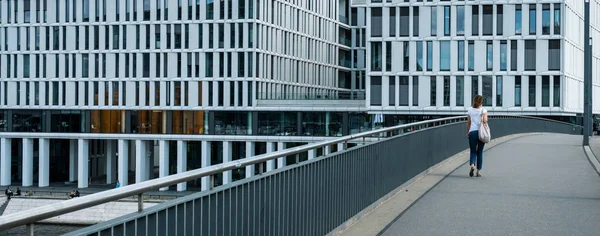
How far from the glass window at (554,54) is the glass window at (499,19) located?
3.63 meters

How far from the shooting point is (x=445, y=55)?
198ft

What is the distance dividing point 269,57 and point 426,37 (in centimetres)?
1595

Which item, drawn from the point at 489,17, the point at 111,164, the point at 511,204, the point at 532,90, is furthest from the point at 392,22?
the point at 511,204

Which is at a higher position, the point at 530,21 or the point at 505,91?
the point at 530,21

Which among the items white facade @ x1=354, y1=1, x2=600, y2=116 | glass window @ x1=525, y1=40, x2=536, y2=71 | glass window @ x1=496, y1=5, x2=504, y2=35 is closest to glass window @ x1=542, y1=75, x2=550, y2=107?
white facade @ x1=354, y1=1, x2=600, y2=116

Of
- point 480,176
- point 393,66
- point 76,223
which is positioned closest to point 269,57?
point 393,66

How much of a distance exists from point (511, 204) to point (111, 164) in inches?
2508

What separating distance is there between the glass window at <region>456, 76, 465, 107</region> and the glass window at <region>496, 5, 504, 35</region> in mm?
4320

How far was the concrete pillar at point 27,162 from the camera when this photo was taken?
69.5 meters

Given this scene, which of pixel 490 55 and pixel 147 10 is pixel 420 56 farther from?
pixel 147 10

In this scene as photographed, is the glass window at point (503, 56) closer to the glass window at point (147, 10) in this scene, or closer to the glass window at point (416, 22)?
the glass window at point (416, 22)

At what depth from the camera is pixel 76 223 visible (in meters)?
3.88

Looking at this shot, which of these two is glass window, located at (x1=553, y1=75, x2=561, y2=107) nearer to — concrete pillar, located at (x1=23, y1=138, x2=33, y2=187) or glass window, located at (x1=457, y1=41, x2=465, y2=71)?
glass window, located at (x1=457, y1=41, x2=465, y2=71)

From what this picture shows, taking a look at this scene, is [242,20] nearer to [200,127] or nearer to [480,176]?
[200,127]
